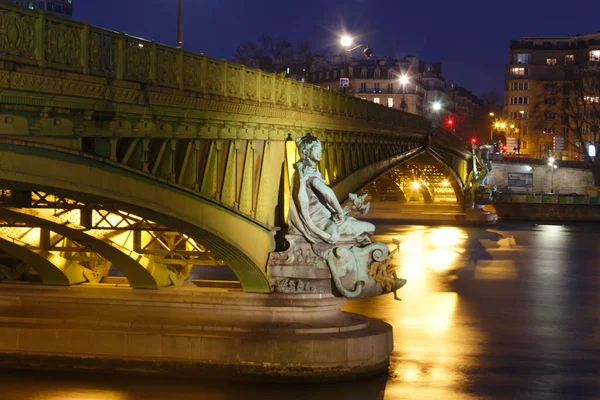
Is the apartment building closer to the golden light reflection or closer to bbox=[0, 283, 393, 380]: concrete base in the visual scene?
bbox=[0, 283, 393, 380]: concrete base

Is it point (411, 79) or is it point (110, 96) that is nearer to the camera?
point (110, 96)

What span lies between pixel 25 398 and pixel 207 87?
21.0 feet

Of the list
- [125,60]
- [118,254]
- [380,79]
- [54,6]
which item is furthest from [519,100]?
[125,60]

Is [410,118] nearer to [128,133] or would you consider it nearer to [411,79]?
[128,133]

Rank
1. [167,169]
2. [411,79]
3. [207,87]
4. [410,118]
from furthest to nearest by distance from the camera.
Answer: [411,79] → [410,118] → [207,87] → [167,169]

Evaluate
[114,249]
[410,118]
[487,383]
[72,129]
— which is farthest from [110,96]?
[410,118]

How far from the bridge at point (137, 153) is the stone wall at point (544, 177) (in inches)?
3341

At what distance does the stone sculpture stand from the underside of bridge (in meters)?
32.8

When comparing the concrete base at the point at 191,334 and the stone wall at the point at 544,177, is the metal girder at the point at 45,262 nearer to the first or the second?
the concrete base at the point at 191,334

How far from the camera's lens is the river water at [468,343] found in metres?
22.3

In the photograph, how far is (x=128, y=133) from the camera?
64.1 ft

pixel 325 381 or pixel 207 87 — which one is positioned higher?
pixel 207 87

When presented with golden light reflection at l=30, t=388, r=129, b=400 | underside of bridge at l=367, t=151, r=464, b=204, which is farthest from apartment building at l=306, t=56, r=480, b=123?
golden light reflection at l=30, t=388, r=129, b=400

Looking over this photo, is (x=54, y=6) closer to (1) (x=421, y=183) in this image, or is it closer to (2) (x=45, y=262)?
(1) (x=421, y=183)
